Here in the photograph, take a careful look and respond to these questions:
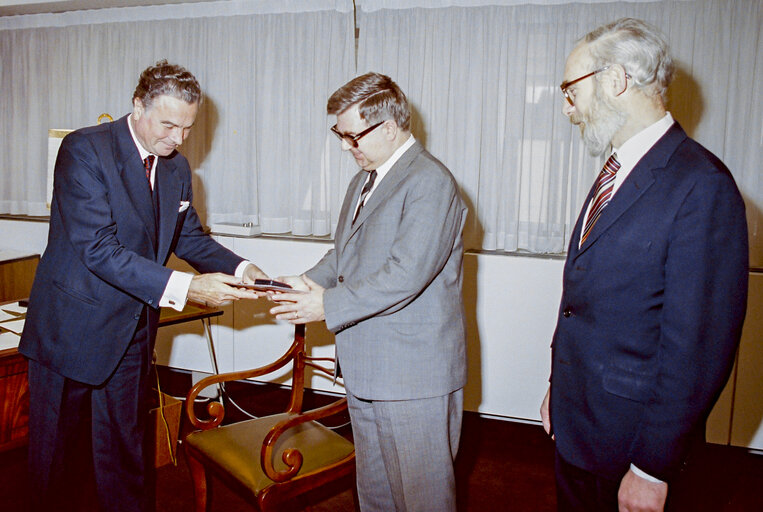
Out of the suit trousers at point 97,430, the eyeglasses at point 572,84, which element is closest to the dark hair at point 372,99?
the eyeglasses at point 572,84

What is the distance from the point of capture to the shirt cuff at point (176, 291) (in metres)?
2.00

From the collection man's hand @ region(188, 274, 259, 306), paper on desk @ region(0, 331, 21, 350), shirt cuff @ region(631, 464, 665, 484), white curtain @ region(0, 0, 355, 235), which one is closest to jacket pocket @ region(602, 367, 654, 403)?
shirt cuff @ region(631, 464, 665, 484)

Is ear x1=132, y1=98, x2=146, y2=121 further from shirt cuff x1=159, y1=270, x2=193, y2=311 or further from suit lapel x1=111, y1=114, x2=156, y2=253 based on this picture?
shirt cuff x1=159, y1=270, x2=193, y2=311

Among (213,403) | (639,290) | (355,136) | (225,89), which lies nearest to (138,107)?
(355,136)

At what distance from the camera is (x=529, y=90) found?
11.2ft

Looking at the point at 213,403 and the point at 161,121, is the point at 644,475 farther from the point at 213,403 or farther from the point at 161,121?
the point at 161,121

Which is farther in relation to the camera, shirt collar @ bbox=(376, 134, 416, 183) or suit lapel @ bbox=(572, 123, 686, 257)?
shirt collar @ bbox=(376, 134, 416, 183)

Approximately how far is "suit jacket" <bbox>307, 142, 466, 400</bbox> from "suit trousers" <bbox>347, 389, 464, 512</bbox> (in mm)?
63

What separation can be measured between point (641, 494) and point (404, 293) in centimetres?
76

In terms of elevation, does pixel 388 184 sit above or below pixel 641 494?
above

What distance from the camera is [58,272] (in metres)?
1.98

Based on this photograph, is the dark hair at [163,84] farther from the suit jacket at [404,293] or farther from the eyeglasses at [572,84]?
the eyeglasses at [572,84]

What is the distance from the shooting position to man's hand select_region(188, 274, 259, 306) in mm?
2115

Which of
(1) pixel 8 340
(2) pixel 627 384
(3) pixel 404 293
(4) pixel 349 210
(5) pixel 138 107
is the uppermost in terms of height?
(5) pixel 138 107
